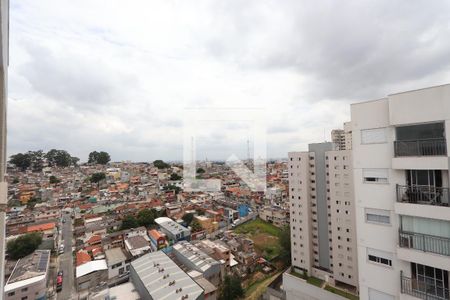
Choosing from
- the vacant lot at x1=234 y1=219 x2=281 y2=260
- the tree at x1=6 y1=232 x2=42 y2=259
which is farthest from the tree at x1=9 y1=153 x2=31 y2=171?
the vacant lot at x1=234 y1=219 x2=281 y2=260

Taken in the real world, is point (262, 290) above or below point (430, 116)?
below

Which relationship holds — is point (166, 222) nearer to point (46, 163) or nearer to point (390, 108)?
point (390, 108)

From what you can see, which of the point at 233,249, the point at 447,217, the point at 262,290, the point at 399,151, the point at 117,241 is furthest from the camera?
the point at 117,241

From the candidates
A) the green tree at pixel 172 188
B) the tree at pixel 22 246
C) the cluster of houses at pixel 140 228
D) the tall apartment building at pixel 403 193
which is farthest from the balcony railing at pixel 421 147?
the green tree at pixel 172 188

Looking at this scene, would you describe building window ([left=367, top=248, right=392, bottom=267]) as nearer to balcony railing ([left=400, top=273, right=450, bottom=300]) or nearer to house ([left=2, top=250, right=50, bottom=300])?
balcony railing ([left=400, top=273, right=450, bottom=300])

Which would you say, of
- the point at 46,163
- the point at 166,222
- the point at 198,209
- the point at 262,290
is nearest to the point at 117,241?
the point at 166,222

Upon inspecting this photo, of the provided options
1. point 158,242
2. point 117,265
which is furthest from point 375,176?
point 158,242

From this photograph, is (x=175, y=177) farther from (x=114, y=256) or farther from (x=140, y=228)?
(x=114, y=256)
